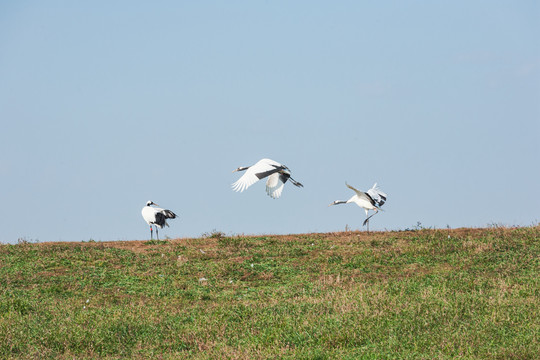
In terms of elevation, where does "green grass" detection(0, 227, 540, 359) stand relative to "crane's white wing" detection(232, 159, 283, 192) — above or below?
below

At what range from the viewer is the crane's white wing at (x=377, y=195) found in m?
22.3

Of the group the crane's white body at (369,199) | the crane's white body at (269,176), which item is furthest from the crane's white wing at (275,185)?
the crane's white body at (369,199)

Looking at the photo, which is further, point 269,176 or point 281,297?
point 269,176

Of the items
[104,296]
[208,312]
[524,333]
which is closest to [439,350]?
[524,333]

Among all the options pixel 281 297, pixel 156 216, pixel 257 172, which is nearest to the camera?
pixel 281 297

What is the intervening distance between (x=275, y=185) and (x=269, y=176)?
0.44m

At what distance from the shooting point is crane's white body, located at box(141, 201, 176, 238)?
77.6 feet

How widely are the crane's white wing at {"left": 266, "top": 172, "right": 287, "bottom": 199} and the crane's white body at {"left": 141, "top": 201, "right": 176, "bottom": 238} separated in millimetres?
4436

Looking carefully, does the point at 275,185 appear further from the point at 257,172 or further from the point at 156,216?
the point at 156,216

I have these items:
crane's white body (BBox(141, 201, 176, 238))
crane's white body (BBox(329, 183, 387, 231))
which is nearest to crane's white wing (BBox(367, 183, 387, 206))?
crane's white body (BBox(329, 183, 387, 231))

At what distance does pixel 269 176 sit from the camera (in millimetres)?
21641

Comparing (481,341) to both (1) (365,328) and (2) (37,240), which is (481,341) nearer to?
(1) (365,328)

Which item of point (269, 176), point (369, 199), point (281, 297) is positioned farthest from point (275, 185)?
point (281, 297)

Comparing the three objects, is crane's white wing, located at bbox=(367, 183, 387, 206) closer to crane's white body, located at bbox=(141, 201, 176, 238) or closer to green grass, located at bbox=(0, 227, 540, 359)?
green grass, located at bbox=(0, 227, 540, 359)
